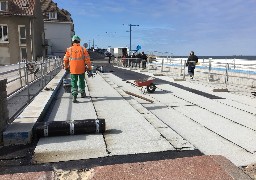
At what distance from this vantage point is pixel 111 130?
5.80 m

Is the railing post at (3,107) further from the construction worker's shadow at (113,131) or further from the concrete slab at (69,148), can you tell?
the construction worker's shadow at (113,131)

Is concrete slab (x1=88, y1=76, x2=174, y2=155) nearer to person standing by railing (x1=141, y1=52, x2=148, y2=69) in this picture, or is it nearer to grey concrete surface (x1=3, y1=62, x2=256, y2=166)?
grey concrete surface (x1=3, y1=62, x2=256, y2=166)

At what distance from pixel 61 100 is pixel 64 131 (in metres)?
4.08

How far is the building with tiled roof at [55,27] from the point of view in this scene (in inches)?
2463

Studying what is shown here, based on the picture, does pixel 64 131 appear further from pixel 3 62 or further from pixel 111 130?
pixel 3 62

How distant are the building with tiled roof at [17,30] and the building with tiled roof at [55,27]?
55.5ft

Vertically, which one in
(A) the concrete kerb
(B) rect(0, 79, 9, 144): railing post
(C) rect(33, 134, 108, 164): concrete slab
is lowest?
(C) rect(33, 134, 108, 164): concrete slab

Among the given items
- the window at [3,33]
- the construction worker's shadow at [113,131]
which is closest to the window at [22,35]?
the window at [3,33]

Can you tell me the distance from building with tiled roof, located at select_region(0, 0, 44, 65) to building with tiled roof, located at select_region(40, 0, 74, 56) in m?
16.9

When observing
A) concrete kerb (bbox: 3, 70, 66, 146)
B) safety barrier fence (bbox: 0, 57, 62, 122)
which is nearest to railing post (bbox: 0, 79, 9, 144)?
concrete kerb (bbox: 3, 70, 66, 146)

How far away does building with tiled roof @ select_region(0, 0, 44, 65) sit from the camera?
42.7m

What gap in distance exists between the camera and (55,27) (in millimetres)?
62750

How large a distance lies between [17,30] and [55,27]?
19.9m

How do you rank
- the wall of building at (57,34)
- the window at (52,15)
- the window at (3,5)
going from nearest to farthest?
the window at (3,5) < the wall of building at (57,34) < the window at (52,15)
